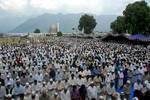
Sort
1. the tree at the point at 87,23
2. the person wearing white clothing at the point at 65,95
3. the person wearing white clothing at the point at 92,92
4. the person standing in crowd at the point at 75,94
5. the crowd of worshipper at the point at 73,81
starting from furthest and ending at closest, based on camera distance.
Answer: the tree at the point at 87,23, the person wearing white clothing at the point at 92,92, the crowd of worshipper at the point at 73,81, the person standing in crowd at the point at 75,94, the person wearing white clothing at the point at 65,95

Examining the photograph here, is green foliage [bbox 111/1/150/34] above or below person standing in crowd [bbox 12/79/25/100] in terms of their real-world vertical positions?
above

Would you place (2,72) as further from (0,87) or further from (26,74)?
(0,87)

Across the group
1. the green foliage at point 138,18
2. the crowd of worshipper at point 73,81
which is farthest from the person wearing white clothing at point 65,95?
the green foliage at point 138,18

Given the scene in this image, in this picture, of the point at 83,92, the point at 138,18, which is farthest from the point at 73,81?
the point at 138,18

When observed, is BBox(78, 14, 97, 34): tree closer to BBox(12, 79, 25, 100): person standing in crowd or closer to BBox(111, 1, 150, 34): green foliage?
BBox(111, 1, 150, 34): green foliage

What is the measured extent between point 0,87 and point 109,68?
6.43 metres

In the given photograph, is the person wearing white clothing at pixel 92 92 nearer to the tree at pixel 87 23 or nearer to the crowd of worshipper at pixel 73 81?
the crowd of worshipper at pixel 73 81

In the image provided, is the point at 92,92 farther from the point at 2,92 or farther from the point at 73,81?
the point at 2,92

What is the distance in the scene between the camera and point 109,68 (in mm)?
19531

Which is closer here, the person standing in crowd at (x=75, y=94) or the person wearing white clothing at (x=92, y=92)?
the person standing in crowd at (x=75, y=94)

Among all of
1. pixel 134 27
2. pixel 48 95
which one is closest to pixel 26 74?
pixel 48 95

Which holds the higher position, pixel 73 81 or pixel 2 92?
pixel 73 81

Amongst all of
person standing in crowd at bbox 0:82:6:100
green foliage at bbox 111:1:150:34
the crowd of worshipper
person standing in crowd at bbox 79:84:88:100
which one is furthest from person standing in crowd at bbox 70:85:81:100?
green foliage at bbox 111:1:150:34

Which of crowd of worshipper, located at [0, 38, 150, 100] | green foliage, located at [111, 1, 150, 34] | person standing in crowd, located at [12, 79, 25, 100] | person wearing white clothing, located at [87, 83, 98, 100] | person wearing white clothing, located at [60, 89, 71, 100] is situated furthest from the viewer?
green foliage, located at [111, 1, 150, 34]
